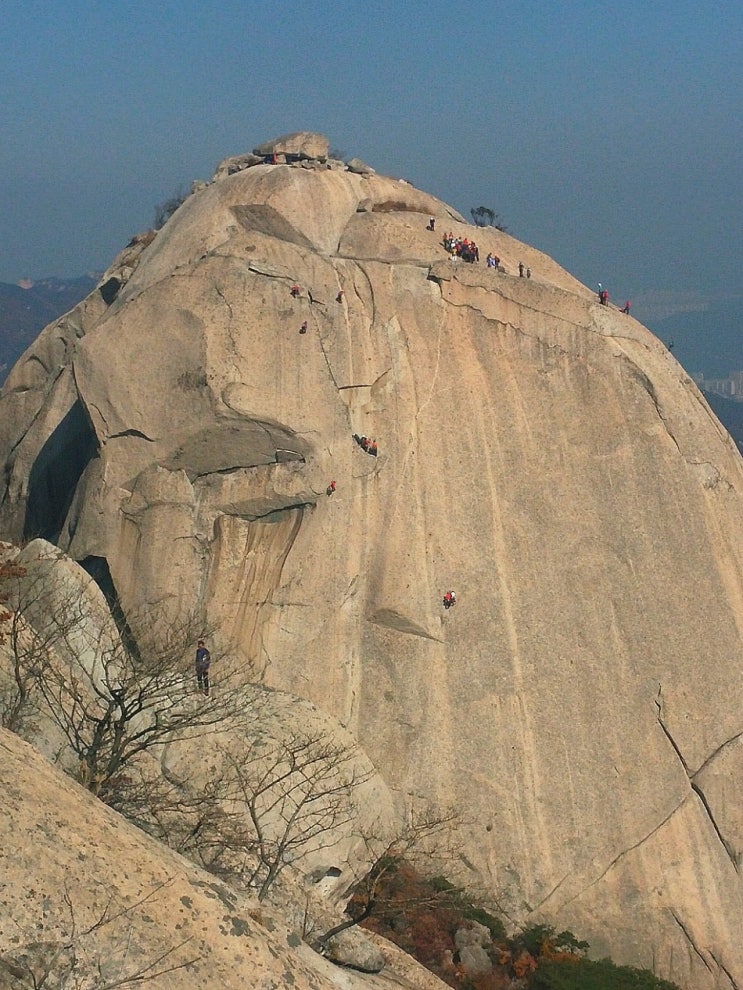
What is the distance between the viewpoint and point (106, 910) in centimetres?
1052

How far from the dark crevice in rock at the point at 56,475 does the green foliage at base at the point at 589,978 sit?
634 inches

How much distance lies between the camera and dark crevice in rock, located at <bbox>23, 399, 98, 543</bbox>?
95.2ft

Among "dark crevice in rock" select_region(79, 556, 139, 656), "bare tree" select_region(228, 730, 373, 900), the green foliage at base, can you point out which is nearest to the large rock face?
"dark crevice in rock" select_region(79, 556, 139, 656)

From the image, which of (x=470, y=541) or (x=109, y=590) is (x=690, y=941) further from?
(x=109, y=590)

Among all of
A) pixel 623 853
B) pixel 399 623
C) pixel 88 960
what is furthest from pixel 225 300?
pixel 88 960

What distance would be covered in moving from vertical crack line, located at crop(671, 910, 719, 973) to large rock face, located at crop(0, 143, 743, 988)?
0.29ft

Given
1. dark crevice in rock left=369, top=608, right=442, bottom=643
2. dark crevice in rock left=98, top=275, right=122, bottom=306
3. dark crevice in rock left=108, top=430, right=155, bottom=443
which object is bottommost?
dark crevice in rock left=369, top=608, right=442, bottom=643

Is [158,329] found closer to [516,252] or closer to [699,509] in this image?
[516,252]

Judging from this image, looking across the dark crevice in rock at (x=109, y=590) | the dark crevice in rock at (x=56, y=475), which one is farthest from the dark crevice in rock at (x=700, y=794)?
the dark crevice in rock at (x=56, y=475)

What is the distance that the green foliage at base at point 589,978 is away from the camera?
21344 millimetres

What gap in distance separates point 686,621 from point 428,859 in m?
8.28

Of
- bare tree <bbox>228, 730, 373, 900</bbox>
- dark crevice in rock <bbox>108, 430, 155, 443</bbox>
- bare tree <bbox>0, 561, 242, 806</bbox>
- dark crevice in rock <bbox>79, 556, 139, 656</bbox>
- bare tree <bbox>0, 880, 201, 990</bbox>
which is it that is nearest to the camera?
bare tree <bbox>0, 880, 201, 990</bbox>

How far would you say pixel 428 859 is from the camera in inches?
930

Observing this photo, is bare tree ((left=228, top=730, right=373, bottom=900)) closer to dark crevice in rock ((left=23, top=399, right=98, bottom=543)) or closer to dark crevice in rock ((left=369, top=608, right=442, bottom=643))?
dark crevice in rock ((left=369, top=608, right=442, bottom=643))
